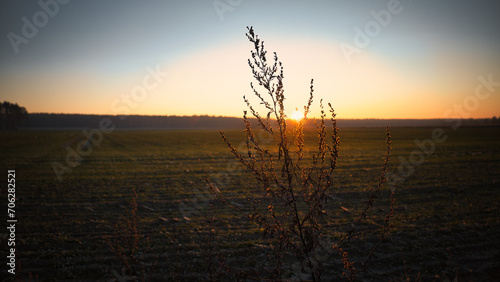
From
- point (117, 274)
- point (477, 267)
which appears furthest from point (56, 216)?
point (477, 267)

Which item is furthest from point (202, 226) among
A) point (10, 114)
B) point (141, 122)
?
point (141, 122)

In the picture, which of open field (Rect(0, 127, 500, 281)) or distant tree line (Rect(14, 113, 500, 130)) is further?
distant tree line (Rect(14, 113, 500, 130))

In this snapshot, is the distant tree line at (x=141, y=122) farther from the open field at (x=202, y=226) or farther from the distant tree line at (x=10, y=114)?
the open field at (x=202, y=226)

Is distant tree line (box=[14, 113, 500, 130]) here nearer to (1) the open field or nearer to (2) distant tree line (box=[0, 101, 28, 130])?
(2) distant tree line (box=[0, 101, 28, 130])

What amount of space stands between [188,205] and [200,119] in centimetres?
18033

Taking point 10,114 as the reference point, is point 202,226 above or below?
below

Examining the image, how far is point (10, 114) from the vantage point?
98.0 metres

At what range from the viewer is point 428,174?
15.7 meters

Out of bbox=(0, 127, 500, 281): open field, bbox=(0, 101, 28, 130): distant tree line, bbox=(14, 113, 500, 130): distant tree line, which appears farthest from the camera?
bbox=(14, 113, 500, 130): distant tree line

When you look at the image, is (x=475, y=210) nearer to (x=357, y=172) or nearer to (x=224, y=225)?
(x=357, y=172)

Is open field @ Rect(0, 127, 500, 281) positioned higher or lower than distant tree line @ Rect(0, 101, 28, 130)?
lower

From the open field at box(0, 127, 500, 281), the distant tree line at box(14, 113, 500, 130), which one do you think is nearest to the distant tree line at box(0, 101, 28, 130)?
the distant tree line at box(14, 113, 500, 130)

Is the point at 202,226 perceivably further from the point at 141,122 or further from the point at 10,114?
the point at 141,122

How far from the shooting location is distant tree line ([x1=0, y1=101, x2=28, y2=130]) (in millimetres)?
97812
